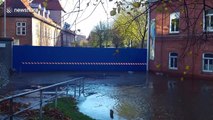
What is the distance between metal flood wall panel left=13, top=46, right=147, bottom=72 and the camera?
119ft

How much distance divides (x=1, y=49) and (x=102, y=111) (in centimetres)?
1312

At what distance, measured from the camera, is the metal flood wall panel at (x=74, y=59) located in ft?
119

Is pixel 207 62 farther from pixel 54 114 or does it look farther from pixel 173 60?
pixel 54 114

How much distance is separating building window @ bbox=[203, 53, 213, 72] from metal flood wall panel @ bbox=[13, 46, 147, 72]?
30.5 feet

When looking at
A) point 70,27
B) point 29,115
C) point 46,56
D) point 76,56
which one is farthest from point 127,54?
point 70,27

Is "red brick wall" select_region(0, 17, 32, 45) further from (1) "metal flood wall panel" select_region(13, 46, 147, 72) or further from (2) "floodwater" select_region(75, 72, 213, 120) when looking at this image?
(2) "floodwater" select_region(75, 72, 213, 120)

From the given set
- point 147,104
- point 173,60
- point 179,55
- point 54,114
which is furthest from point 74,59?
point 54,114

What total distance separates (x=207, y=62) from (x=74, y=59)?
14.1m

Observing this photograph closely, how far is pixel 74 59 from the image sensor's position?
37781 mm

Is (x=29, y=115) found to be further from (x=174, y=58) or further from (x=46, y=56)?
(x=46, y=56)

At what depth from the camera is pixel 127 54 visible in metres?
38.9

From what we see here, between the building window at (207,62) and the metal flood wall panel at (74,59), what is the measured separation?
9.30 metres

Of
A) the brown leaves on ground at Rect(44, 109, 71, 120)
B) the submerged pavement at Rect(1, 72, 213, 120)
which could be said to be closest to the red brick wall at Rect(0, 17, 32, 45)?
the submerged pavement at Rect(1, 72, 213, 120)

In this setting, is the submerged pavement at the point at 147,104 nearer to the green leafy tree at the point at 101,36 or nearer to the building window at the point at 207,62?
the building window at the point at 207,62
